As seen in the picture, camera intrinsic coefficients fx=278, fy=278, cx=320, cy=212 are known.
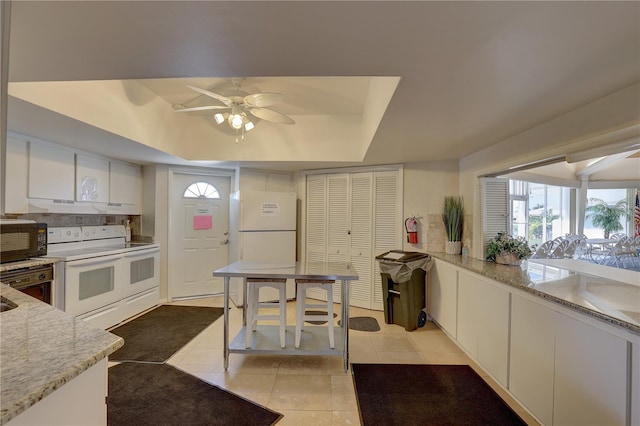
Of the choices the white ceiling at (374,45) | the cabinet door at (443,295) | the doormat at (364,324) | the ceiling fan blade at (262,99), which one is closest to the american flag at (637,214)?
the cabinet door at (443,295)

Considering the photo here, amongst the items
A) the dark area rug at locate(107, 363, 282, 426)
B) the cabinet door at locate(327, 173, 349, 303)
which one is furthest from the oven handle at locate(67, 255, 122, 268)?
the cabinet door at locate(327, 173, 349, 303)

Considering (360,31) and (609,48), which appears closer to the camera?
(360,31)

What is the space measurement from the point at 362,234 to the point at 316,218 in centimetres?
79

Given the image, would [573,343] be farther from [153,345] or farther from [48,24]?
[153,345]

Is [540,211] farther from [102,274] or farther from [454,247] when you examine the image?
[102,274]

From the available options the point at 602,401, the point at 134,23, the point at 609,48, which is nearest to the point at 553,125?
the point at 609,48

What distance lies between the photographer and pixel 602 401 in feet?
4.48

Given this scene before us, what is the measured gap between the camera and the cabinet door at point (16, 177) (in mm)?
2564

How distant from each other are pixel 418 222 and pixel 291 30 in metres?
3.14

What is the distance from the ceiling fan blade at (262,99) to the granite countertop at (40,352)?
6.45ft

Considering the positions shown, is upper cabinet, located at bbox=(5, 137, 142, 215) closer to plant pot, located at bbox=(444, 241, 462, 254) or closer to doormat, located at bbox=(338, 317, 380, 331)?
doormat, located at bbox=(338, 317, 380, 331)

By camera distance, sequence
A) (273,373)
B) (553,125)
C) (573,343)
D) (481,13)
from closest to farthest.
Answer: (481,13) < (573,343) < (553,125) < (273,373)

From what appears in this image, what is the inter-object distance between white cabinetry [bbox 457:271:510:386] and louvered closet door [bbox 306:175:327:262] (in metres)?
2.07

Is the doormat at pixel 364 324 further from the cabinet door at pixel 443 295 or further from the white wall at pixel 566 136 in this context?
the white wall at pixel 566 136
